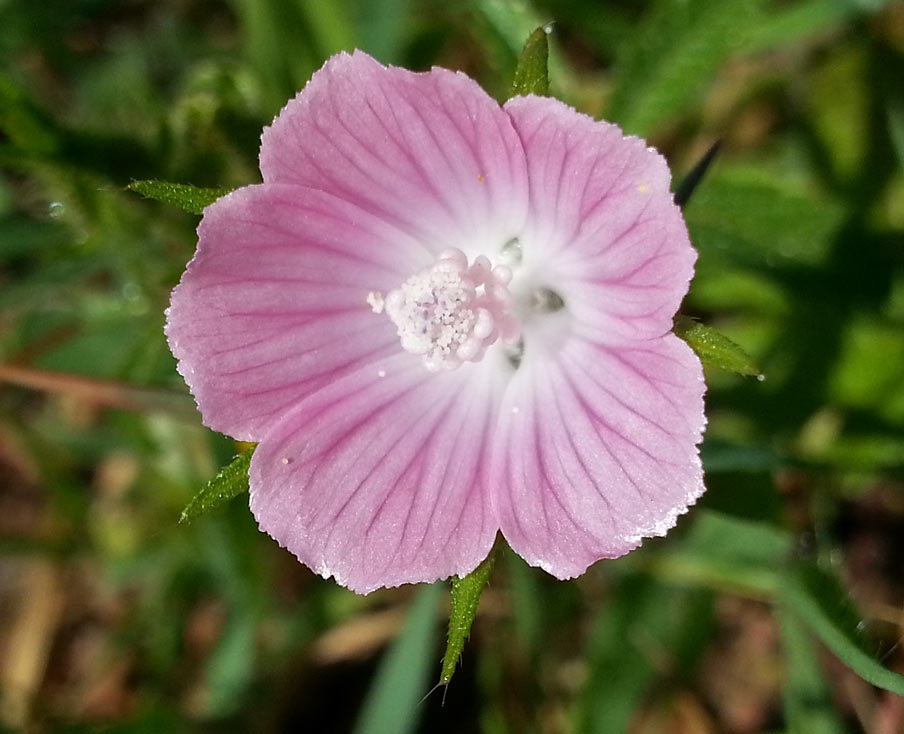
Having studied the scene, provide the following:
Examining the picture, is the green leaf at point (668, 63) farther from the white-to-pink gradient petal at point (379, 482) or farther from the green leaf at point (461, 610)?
the green leaf at point (461, 610)

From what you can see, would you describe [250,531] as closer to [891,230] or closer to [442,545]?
[442,545]

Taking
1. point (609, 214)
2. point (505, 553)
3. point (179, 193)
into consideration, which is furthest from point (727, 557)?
point (179, 193)

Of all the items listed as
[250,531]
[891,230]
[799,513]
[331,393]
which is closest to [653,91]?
[891,230]

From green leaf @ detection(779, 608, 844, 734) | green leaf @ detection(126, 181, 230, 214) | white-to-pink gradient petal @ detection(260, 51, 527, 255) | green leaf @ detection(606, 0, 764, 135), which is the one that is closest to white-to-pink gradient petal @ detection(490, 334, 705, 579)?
white-to-pink gradient petal @ detection(260, 51, 527, 255)

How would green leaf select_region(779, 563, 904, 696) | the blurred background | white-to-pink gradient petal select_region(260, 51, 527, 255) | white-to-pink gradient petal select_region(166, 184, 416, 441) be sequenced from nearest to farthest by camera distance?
white-to-pink gradient petal select_region(260, 51, 527, 255), white-to-pink gradient petal select_region(166, 184, 416, 441), green leaf select_region(779, 563, 904, 696), the blurred background

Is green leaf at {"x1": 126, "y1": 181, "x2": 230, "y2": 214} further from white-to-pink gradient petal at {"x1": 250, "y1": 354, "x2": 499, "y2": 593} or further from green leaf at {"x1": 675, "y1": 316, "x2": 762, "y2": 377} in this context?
green leaf at {"x1": 675, "y1": 316, "x2": 762, "y2": 377}

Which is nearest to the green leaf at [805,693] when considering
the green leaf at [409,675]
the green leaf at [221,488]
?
the green leaf at [409,675]

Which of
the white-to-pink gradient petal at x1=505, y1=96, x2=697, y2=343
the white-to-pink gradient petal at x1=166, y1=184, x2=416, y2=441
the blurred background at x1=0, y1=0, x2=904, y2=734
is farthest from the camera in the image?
the blurred background at x1=0, y1=0, x2=904, y2=734
